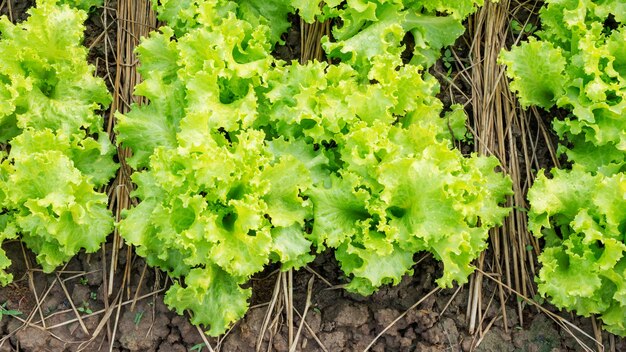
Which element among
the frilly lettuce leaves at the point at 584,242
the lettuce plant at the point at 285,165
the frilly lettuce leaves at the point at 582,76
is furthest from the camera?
the frilly lettuce leaves at the point at 582,76

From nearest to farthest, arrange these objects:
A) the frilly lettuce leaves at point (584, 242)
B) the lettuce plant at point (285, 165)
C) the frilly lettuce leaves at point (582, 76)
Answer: the lettuce plant at point (285, 165), the frilly lettuce leaves at point (584, 242), the frilly lettuce leaves at point (582, 76)

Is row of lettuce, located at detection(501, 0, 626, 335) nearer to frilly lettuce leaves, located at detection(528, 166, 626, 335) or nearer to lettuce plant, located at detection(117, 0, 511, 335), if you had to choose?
frilly lettuce leaves, located at detection(528, 166, 626, 335)

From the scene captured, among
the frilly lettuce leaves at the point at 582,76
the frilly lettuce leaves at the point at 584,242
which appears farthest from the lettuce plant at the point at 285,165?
the frilly lettuce leaves at the point at 582,76

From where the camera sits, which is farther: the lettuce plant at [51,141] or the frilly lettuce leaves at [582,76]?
the frilly lettuce leaves at [582,76]

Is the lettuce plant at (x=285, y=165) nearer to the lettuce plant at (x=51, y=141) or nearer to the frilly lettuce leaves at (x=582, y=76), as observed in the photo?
the lettuce plant at (x=51, y=141)

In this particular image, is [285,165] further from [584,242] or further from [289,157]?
[584,242]

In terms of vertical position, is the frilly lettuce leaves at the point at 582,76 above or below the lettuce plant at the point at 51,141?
above

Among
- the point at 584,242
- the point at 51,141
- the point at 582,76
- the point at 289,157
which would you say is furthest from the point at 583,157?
the point at 51,141
